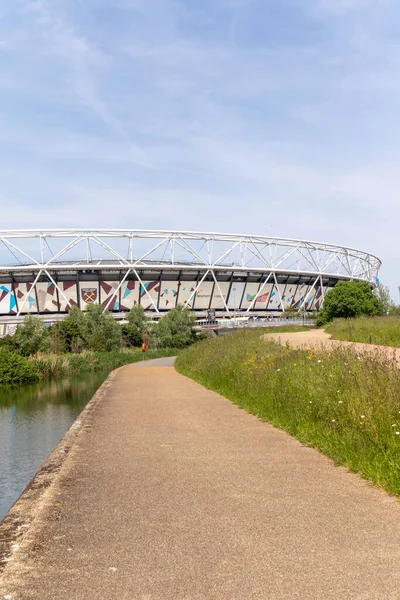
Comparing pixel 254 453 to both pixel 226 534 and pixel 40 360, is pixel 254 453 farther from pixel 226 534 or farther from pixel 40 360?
pixel 40 360

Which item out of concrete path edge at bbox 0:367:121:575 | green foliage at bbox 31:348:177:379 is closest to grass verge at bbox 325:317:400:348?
concrete path edge at bbox 0:367:121:575

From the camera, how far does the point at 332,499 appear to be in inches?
197

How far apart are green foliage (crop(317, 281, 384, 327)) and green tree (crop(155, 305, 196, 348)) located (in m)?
15.4

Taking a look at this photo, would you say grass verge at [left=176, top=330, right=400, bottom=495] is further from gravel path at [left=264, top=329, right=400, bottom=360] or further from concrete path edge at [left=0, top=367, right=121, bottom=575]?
concrete path edge at [left=0, top=367, right=121, bottom=575]

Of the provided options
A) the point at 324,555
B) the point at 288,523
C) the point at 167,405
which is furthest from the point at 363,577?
the point at 167,405

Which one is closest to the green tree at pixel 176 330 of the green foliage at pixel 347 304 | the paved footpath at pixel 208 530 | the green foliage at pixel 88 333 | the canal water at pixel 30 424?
the green foliage at pixel 88 333

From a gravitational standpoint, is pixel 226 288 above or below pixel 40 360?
above

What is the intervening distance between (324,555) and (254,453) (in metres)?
3.33

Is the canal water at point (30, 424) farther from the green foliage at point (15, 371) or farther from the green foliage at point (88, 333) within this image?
the green foliage at point (88, 333)

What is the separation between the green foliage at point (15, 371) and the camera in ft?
109

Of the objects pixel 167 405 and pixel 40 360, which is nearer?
pixel 167 405

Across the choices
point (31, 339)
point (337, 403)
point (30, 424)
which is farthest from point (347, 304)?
point (337, 403)

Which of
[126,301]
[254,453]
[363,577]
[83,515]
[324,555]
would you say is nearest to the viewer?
[363,577]

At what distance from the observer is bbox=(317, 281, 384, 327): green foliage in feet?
193
